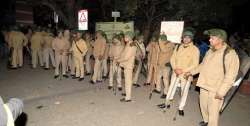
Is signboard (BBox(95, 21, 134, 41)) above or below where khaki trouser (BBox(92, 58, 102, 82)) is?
above

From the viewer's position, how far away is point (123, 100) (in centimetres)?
931

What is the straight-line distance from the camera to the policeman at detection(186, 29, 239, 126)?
6.04 meters

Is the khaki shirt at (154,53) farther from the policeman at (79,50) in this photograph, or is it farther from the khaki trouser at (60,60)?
the khaki trouser at (60,60)

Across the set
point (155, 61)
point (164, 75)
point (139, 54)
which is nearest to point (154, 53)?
point (155, 61)

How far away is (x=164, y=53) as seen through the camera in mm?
10039

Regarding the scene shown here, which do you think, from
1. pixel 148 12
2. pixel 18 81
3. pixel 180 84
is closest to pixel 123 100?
pixel 180 84

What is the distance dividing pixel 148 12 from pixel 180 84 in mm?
10755

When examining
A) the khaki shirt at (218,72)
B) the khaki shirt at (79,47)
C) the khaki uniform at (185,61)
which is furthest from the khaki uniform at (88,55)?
the khaki shirt at (218,72)

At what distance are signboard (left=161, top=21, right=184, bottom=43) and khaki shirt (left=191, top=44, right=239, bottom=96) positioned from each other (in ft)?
9.66

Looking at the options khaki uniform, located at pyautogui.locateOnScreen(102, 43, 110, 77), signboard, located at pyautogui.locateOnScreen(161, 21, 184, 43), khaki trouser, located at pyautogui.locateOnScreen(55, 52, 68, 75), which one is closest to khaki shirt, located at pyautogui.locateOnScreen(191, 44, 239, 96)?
signboard, located at pyautogui.locateOnScreen(161, 21, 184, 43)

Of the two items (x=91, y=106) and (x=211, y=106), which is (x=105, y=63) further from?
(x=211, y=106)

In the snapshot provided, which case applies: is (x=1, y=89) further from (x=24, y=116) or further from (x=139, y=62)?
(x=139, y=62)

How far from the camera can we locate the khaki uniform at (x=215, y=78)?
603cm

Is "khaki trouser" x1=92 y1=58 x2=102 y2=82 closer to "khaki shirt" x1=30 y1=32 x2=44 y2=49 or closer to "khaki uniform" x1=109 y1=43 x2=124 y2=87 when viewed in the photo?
"khaki uniform" x1=109 y1=43 x2=124 y2=87
